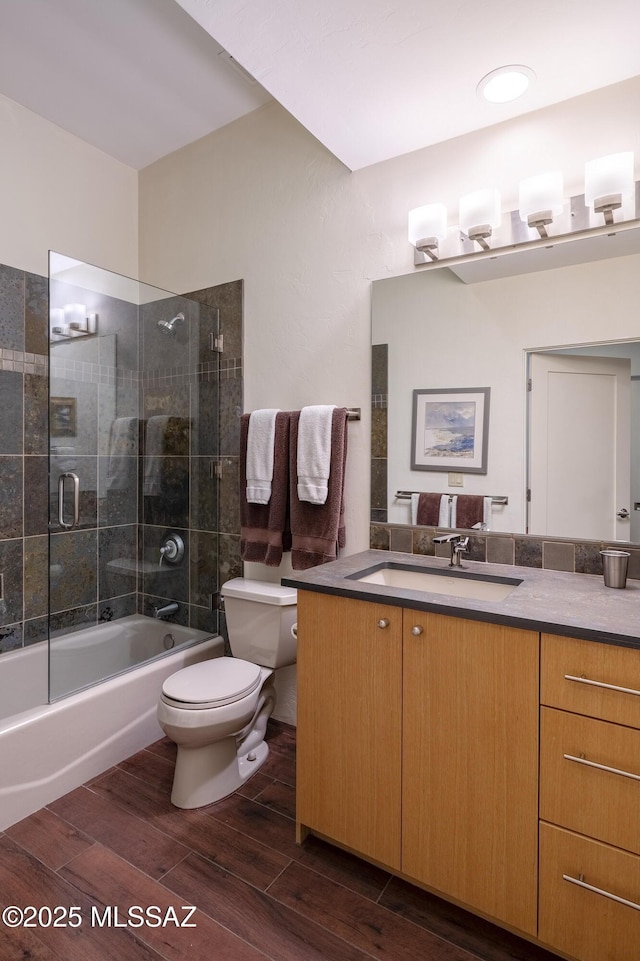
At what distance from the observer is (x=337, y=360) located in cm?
213

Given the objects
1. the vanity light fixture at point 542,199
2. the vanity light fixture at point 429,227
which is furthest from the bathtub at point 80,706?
the vanity light fixture at point 542,199

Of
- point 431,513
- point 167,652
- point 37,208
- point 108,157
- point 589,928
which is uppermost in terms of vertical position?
point 108,157

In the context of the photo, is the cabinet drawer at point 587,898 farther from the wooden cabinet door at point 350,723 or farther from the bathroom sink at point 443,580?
the bathroom sink at point 443,580

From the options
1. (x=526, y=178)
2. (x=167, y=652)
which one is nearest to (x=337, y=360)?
(x=526, y=178)

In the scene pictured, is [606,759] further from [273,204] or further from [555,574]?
[273,204]

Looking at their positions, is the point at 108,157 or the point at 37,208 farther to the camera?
the point at 108,157

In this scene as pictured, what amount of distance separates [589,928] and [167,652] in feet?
6.07

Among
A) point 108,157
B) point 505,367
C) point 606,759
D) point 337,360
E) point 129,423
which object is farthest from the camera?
point 108,157

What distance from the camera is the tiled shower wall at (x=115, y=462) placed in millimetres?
2129

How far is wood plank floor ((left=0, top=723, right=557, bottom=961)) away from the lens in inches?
49.6

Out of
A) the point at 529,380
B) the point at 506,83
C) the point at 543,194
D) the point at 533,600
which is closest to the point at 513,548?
the point at 533,600

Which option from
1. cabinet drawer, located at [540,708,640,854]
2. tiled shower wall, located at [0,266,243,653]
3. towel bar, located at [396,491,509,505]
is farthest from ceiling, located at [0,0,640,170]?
cabinet drawer, located at [540,708,640,854]

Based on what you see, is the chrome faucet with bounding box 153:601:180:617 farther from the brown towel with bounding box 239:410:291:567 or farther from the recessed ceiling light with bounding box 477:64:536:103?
the recessed ceiling light with bounding box 477:64:536:103

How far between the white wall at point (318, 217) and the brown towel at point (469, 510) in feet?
1.29
